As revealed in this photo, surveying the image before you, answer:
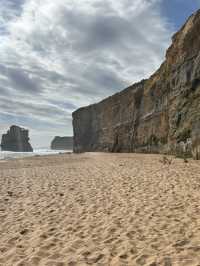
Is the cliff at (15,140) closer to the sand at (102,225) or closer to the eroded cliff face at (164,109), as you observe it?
the eroded cliff face at (164,109)

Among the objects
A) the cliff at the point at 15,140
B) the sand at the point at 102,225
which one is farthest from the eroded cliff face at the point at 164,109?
the cliff at the point at 15,140

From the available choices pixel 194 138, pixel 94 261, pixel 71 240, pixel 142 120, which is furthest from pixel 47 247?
pixel 142 120

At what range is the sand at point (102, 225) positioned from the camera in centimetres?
534

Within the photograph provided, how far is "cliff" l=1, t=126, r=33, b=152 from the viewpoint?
182 metres

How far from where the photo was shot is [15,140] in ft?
605

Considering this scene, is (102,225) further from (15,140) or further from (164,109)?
(15,140)

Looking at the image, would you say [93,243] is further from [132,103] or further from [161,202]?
[132,103]

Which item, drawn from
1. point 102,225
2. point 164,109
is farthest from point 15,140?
point 102,225

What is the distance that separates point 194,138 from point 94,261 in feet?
66.2

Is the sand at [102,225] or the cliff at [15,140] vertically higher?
the cliff at [15,140]

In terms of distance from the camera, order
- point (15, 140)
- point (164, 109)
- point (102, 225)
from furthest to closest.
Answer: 1. point (15, 140)
2. point (164, 109)
3. point (102, 225)

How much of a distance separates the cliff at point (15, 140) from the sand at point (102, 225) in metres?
176

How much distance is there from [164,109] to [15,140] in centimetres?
15421

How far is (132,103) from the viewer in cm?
5831
